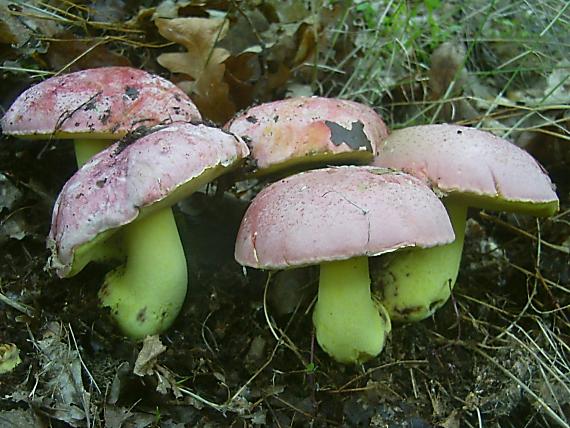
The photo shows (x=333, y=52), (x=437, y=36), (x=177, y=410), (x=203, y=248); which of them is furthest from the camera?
(x=437, y=36)

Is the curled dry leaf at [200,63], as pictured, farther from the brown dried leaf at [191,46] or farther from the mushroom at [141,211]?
the mushroom at [141,211]

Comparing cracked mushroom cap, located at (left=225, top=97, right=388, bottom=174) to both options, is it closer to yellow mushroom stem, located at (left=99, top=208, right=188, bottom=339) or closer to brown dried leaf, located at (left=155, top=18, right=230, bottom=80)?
yellow mushroom stem, located at (left=99, top=208, right=188, bottom=339)

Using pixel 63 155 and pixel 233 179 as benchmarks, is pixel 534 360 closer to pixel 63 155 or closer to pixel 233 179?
pixel 233 179

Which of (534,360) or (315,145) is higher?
(315,145)

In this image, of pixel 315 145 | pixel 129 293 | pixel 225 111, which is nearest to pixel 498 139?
pixel 315 145

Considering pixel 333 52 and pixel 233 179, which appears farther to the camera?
pixel 333 52

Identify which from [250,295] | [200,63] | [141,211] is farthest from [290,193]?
[200,63]

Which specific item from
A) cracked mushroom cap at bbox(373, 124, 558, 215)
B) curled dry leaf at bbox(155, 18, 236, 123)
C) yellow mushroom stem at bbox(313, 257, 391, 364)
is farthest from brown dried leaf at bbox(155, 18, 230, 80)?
yellow mushroom stem at bbox(313, 257, 391, 364)
